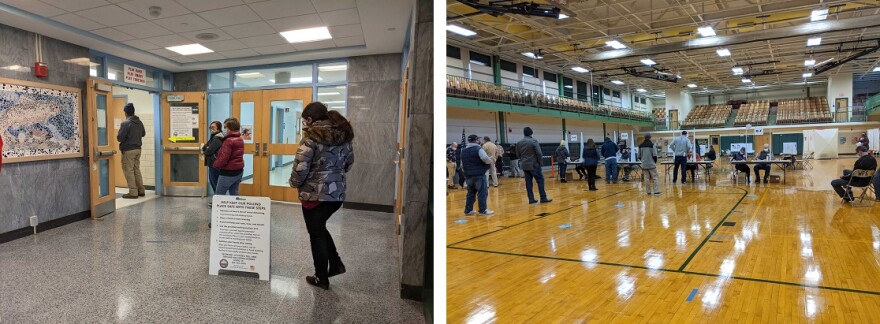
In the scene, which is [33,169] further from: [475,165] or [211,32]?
[475,165]

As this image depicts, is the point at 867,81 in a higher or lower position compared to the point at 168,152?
→ higher

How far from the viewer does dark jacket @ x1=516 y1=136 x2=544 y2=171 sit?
270 inches

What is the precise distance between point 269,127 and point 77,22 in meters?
1.44

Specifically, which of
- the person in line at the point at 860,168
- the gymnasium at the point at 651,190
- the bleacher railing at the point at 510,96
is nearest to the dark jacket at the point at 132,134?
the gymnasium at the point at 651,190

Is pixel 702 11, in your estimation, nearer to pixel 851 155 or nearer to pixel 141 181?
pixel 141 181

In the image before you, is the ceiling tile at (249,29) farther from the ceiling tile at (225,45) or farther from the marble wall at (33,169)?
the marble wall at (33,169)

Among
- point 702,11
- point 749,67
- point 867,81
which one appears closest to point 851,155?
point 749,67

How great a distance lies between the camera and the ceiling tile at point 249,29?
2.58 m

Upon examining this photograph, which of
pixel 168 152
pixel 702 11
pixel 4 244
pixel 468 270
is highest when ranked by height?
pixel 702 11

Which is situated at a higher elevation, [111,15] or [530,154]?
[111,15]

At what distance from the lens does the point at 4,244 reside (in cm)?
299

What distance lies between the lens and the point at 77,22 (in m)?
2.82

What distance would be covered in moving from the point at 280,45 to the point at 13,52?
5.35 feet

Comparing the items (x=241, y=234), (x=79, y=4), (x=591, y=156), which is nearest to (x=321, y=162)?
(x=241, y=234)
